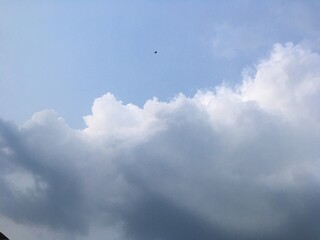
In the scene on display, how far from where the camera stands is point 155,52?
55.4 meters

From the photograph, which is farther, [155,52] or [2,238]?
[2,238]

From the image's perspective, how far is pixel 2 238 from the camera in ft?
289

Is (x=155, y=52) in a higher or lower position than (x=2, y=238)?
higher

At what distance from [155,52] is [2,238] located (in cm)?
7751
